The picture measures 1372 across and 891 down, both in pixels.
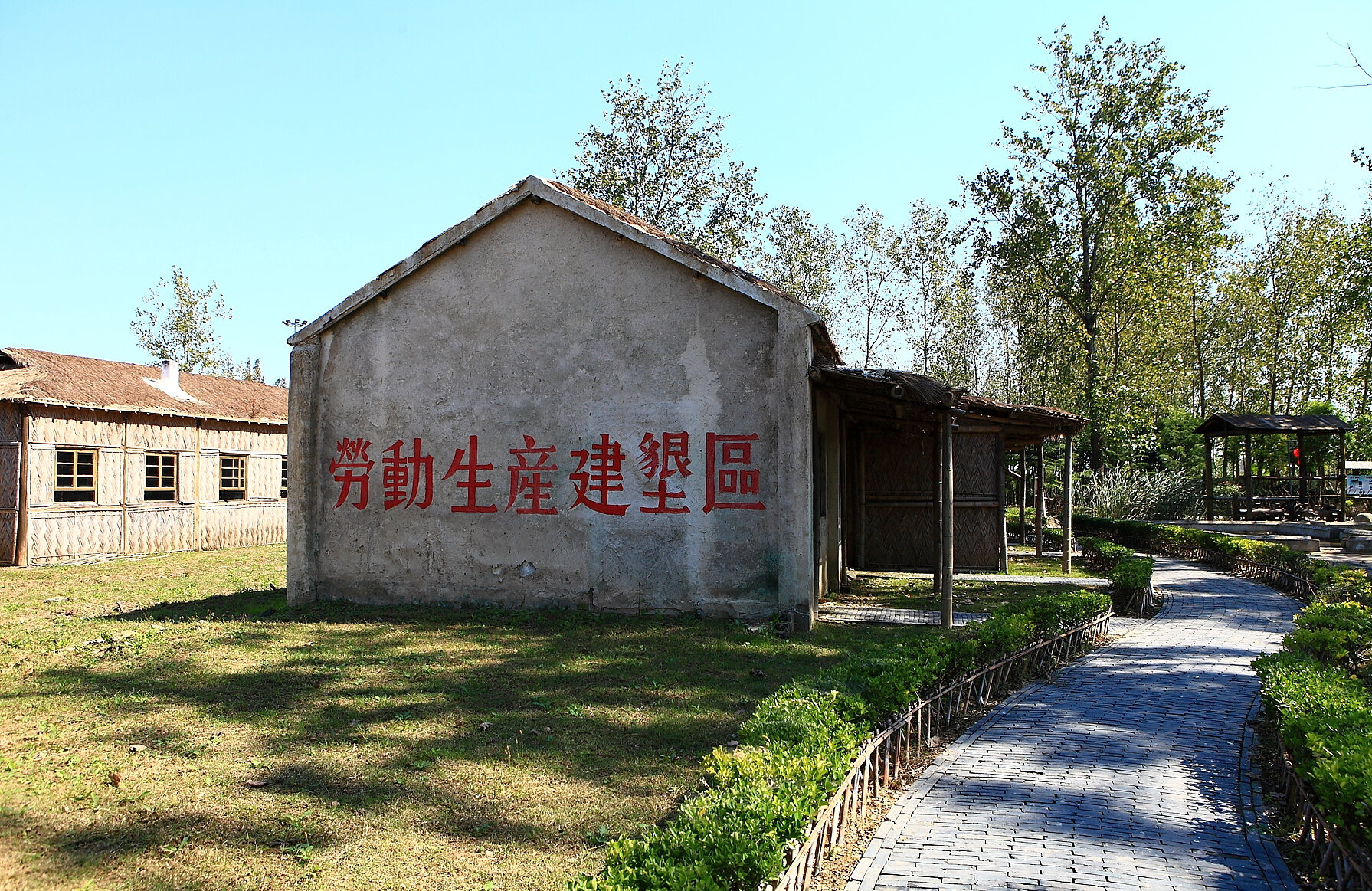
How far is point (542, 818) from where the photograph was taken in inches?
197

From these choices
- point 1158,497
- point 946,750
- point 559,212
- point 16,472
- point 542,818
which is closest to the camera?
point 542,818

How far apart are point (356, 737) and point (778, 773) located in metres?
3.58

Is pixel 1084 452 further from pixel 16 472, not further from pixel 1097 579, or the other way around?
pixel 16 472

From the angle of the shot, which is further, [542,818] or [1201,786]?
[1201,786]

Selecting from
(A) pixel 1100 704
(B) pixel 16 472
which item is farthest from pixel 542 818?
(B) pixel 16 472

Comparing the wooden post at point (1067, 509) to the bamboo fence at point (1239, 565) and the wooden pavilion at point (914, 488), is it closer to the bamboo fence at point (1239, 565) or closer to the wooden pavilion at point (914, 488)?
the wooden pavilion at point (914, 488)

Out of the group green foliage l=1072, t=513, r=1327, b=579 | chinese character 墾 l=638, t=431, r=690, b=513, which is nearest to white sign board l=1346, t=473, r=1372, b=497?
green foliage l=1072, t=513, r=1327, b=579

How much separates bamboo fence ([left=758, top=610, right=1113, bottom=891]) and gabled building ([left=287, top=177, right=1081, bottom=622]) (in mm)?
2586

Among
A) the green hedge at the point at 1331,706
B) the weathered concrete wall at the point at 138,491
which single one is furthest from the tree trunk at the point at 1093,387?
the weathered concrete wall at the point at 138,491

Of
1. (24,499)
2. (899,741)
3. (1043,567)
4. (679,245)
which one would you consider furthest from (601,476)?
(24,499)

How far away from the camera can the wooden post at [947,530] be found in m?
10.5

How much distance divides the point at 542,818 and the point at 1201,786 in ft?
13.7

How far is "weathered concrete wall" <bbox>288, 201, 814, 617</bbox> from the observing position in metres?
10.8

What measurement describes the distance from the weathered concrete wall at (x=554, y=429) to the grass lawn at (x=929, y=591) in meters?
3.17
